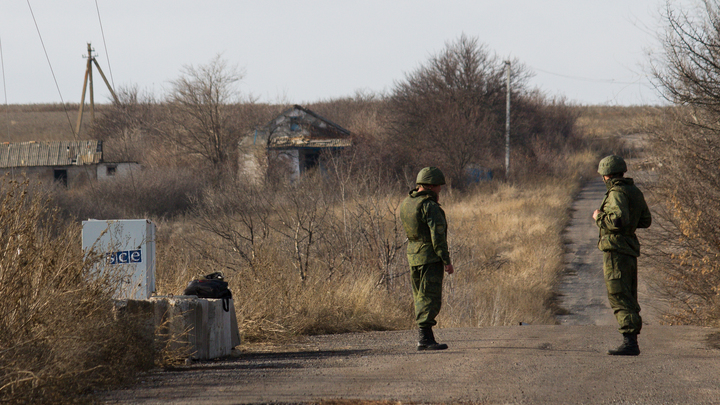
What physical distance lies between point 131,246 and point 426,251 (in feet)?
11.4

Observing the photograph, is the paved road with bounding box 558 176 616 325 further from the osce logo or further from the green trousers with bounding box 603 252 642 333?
the osce logo

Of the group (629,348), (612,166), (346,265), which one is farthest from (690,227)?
(629,348)

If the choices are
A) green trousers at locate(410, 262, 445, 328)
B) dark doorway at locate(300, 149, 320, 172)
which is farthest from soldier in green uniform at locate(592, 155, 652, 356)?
dark doorway at locate(300, 149, 320, 172)

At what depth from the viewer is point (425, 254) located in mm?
6680

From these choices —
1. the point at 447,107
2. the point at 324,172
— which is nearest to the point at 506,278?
the point at 324,172

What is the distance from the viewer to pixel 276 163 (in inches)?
1486

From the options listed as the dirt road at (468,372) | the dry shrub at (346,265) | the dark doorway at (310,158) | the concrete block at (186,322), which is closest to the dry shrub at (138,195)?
the dark doorway at (310,158)

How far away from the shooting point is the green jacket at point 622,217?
6.26 metres

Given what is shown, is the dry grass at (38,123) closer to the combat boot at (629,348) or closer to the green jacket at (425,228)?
the green jacket at (425,228)

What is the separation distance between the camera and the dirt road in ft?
15.8

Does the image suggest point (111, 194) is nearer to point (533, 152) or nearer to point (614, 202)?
point (533, 152)

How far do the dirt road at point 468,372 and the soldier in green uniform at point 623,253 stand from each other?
32 cm

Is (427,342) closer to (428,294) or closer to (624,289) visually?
(428,294)

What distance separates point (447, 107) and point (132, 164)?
834 inches
